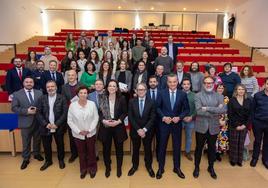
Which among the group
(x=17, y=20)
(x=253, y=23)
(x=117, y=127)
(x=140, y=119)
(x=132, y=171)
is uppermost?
(x=17, y=20)

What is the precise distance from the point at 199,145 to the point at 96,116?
54.5 inches

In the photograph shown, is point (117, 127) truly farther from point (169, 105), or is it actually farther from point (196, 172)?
point (196, 172)

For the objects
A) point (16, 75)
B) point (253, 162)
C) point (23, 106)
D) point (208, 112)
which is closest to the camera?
point (208, 112)

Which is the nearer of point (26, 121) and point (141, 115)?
point (141, 115)

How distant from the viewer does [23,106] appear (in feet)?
10.7

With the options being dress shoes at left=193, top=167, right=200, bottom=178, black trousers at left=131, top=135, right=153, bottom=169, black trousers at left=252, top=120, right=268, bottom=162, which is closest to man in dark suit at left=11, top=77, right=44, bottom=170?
black trousers at left=131, top=135, right=153, bottom=169

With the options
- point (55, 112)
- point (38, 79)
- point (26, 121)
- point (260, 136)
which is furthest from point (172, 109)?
point (38, 79)

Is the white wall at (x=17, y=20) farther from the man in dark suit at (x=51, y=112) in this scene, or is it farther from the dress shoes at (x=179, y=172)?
the dress shoes at (x=179, y=172)

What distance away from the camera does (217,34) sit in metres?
16.0

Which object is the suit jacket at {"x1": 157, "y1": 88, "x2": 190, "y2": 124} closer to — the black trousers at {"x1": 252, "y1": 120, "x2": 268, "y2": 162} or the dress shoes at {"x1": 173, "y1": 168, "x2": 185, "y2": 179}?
the dress shoes at {"x1": 173, "y1": 168, "x2": 185, "y2": 179}

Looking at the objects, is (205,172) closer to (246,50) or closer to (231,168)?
(231,168)

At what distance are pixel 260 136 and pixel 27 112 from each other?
326 centimetres

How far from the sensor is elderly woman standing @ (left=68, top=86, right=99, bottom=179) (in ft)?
9.57

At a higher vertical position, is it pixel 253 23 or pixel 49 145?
pixel 253 23
